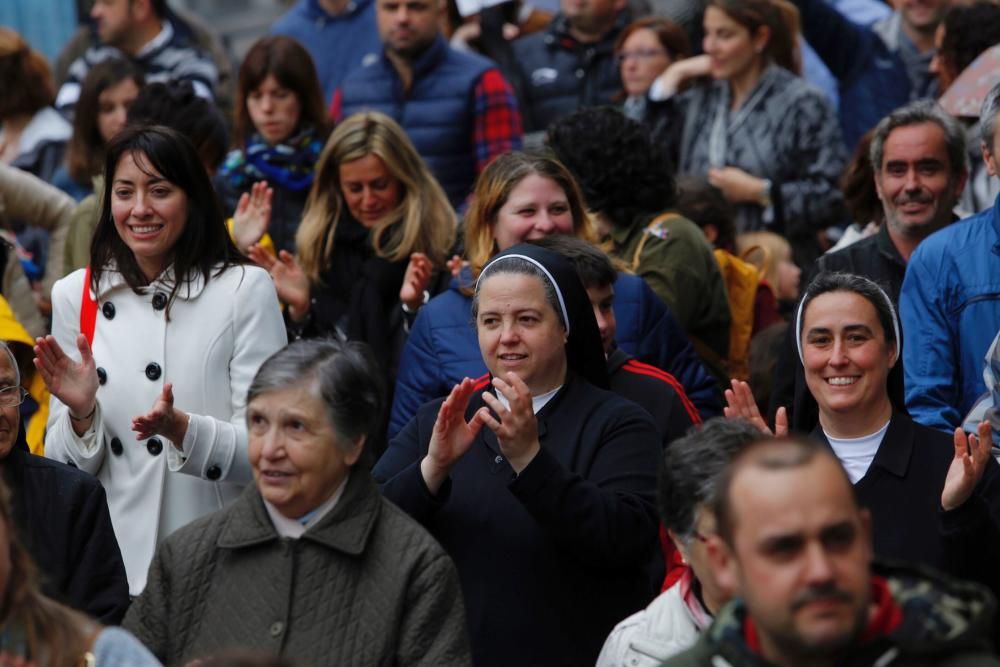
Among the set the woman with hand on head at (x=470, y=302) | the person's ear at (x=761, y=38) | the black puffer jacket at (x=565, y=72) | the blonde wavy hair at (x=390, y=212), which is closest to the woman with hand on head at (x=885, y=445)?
the woman with hand on head at (x=470, y=302)

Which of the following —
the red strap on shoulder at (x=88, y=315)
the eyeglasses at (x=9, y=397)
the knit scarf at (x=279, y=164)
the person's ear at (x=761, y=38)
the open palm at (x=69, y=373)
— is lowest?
the eyeglasses at (x=9, y=397)

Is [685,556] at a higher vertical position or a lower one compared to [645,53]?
lower

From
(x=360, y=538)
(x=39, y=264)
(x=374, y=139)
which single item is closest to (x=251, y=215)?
(x=374, y=139)

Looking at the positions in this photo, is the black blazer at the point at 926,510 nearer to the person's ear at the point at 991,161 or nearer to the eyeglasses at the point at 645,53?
the person's ear at the point at 991,161

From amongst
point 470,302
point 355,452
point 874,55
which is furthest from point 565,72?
point 355,452

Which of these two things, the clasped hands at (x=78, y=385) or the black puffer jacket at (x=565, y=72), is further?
the black puffer jacket at (x=565, y=72)

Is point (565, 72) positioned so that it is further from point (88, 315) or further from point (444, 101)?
point (88, 315)

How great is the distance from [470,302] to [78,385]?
1.60 m

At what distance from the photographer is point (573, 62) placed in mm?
10266

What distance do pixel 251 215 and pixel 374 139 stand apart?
61 cm

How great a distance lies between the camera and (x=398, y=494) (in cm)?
532

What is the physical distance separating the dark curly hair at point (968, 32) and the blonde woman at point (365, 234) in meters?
2.46

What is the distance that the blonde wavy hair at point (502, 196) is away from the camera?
6.94 metres

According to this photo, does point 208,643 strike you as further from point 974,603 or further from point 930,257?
point 930,257
